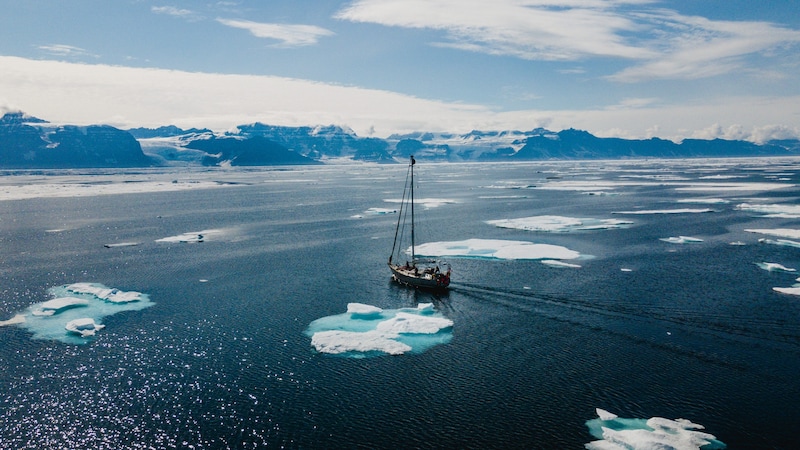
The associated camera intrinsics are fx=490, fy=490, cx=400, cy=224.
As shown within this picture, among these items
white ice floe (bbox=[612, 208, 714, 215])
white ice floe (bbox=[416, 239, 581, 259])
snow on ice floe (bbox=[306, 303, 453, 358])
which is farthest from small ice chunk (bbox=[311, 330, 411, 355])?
white ice floe (bbox=[612, 208, 714, 215])

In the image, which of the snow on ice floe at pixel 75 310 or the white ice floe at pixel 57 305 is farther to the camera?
the white ice floe at pixel 57 305

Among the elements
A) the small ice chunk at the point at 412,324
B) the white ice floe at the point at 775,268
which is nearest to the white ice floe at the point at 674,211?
the white ice floe at the point at 775,268

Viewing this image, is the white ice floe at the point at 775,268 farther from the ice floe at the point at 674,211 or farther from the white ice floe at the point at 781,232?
the ice floe at the point at 674,211

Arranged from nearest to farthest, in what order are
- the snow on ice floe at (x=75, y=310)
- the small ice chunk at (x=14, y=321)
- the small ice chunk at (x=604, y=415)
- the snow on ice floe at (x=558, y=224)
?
1. the small ice chunk at (x=604, y=415)
2. the snow on ice floe at (x=75, y=310)
3. the small ice chunk at (x=14, y=321)
4. the snow on ice floe at (x=558, y=224)

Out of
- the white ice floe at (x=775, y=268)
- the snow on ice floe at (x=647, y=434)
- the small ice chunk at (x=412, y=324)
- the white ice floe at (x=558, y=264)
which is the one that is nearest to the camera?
the snow on ice floe at (x=647, y=434)

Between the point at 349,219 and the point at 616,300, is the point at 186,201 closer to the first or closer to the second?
the point at 349,219

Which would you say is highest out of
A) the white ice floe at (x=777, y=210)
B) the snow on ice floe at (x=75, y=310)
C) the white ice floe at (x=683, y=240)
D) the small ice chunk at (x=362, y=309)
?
the white ice floe at (x=777, y=210)

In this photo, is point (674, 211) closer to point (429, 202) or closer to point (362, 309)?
point (429, 202)
